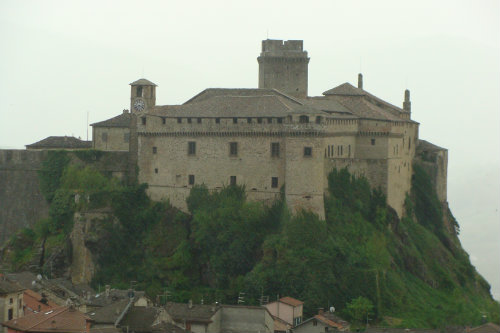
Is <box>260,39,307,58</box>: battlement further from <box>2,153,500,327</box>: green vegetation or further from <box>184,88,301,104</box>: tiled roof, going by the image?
<box>2,153,500,327</box>: green vegetation

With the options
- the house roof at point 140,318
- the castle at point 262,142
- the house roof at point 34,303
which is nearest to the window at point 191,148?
the castle at point 262,142

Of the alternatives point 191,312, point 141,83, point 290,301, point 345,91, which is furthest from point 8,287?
point 345,91

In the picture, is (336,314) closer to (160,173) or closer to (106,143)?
(160,173)

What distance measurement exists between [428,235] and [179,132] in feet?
63.7

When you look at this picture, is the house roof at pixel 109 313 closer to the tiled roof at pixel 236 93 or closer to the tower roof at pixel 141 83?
the tower roof at pixel 141 83

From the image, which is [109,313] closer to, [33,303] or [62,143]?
[33,303]

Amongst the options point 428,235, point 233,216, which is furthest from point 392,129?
point 233,216

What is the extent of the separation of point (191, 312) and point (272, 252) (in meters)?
9.02

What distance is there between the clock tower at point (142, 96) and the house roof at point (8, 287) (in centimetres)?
1887

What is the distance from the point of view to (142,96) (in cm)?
8856

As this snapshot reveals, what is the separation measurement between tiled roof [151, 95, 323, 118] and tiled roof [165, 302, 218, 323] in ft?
46.7

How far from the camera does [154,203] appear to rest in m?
86.9

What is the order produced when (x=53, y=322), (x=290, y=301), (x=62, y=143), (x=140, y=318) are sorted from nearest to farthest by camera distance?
(x=53, y=322) → (x=140, y=318) → (x=290, y=301) → (x=62, y=143)

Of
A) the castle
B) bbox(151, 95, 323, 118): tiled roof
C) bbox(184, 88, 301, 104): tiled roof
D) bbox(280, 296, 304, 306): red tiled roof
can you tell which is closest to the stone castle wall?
the castle
